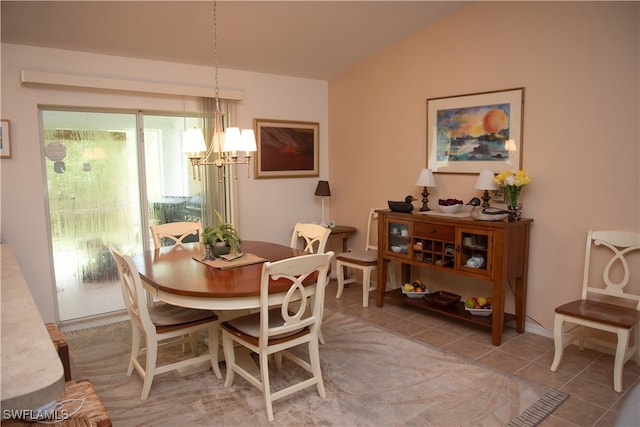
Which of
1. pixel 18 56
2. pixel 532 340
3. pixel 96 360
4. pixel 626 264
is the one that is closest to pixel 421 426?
pixel 532 340

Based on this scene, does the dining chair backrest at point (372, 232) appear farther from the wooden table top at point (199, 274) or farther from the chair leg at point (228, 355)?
the chair leg at point (228, 355)

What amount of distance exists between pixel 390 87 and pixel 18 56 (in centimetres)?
329

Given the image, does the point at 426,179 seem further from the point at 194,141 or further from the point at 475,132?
the point at 194,141

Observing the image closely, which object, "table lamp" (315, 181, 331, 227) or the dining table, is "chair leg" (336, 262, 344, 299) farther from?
the dining table

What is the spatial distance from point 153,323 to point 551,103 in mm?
3245

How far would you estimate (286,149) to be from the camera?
16.2 feet

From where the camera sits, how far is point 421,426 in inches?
91.1

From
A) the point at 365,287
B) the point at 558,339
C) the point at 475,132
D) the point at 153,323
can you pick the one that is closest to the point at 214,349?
the point at 153,323

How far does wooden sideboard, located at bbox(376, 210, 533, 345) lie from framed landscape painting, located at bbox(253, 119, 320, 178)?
4.53ft

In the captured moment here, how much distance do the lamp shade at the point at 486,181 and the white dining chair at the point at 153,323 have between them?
7.56 ft

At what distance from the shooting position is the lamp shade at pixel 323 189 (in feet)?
16.6

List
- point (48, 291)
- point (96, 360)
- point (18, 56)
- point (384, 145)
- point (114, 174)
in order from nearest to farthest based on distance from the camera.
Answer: point (96, 360) < point (18, 56) < point (48, 291) < point (114, 174) < point (384, 145)

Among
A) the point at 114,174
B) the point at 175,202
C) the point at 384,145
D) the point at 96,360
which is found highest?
the point at 384,145

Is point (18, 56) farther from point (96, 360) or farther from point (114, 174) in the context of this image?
point (96, 360)
